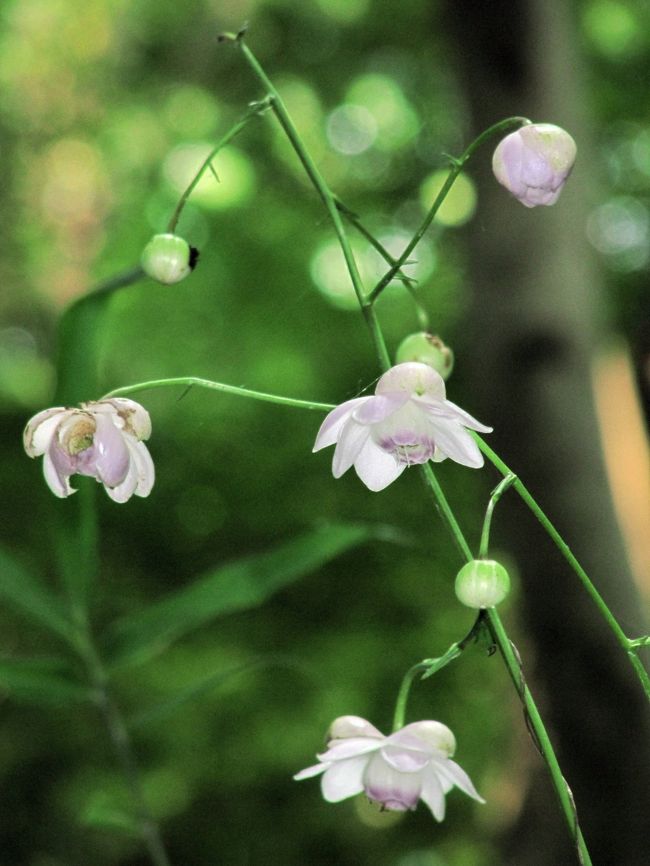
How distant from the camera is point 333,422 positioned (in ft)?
1.47

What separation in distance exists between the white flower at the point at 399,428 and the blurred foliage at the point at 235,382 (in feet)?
5.85

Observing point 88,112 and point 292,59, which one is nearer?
point 88,112

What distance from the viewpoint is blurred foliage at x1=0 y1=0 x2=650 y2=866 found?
298cm

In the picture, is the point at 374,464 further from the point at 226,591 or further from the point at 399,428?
the point at 226,591

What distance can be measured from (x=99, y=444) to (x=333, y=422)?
110mm

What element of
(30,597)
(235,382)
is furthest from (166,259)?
(235,382)

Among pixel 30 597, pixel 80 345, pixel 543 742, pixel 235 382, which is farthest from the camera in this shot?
pixel 235 382

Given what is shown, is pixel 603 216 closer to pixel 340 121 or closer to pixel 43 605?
pixel 340 121

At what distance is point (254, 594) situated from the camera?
2.66 feet

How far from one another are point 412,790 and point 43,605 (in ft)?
1.47

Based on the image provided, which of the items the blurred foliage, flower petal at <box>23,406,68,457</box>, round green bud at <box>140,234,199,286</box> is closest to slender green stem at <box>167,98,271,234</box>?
round green bud at <box>140,234,199,286</box>

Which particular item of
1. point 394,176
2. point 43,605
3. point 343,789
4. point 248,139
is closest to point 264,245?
point 248,139

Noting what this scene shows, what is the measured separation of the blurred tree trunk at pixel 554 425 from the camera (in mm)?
1362

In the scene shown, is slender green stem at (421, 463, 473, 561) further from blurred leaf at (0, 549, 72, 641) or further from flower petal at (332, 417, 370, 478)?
blurred leaf at (0, 549, 72, 641)
